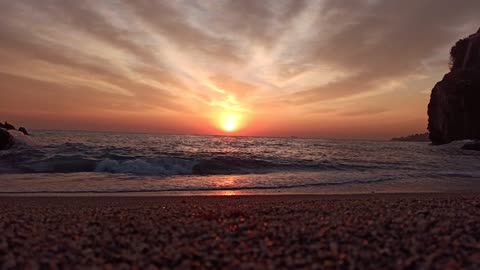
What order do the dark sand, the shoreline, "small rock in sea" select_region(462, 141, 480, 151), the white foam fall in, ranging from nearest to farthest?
the dark sand → the shoreline → the white foam → "small rock in sea" select_region(462, 141, 480, 151)

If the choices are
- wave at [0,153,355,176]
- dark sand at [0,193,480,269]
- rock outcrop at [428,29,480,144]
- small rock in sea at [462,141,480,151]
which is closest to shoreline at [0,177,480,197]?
wave at [0,153,355,176]

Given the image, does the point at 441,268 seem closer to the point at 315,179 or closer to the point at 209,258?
the point at 209,258

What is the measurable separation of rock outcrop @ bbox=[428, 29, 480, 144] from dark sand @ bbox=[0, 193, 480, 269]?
6108 cm

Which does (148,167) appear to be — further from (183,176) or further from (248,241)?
(248,241)

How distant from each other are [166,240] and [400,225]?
12.1 ft

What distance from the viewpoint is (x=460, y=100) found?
5859 centimetres

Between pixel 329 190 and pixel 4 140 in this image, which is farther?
pixel 4 140

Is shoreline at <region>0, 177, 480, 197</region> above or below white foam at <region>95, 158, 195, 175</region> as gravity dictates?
below

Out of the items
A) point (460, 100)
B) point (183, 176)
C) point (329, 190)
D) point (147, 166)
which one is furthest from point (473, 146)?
point (147, 166)

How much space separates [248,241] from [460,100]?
6537 centimetres

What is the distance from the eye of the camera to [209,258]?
4266mm

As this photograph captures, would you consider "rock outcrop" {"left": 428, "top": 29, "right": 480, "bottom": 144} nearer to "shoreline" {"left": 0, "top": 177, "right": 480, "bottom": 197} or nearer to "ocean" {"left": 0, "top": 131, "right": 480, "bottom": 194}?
"ocean" {"left": 0, "top": 131, "right": 480, "bottom": 194}

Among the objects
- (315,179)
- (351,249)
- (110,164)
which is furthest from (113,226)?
(110,164)

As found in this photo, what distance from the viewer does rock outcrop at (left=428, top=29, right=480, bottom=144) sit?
5781cm
